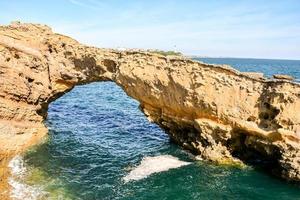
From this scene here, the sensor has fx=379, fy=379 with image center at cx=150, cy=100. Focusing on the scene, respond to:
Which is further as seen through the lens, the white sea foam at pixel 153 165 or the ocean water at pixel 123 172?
the white sea foam at pixel 153 165

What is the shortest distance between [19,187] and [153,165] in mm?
9874

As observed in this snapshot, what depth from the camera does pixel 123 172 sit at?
28.1 metres

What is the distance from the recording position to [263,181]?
25.8m

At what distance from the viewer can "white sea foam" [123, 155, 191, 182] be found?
27206 mm

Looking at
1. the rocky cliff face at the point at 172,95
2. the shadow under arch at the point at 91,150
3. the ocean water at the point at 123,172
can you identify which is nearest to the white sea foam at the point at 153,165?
the ocean water at the point at 123,172

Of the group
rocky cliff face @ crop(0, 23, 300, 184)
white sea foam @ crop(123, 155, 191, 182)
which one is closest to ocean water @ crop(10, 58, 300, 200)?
white sea foam @ crop(123, 155, 191, 182)

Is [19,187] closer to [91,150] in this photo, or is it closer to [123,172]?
[123,172]

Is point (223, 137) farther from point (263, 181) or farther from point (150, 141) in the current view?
point (150, 141)

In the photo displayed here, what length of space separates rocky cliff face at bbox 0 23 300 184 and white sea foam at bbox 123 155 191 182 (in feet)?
7.53

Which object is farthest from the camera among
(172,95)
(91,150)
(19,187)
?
(91,150)

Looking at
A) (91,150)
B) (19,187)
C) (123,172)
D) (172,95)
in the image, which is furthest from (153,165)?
(19,187)

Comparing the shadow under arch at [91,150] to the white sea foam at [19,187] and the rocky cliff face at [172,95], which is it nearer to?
the white sea foam at [19,187]

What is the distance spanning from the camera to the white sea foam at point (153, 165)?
27.2 meters

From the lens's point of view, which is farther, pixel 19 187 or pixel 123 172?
pixel 123 172
